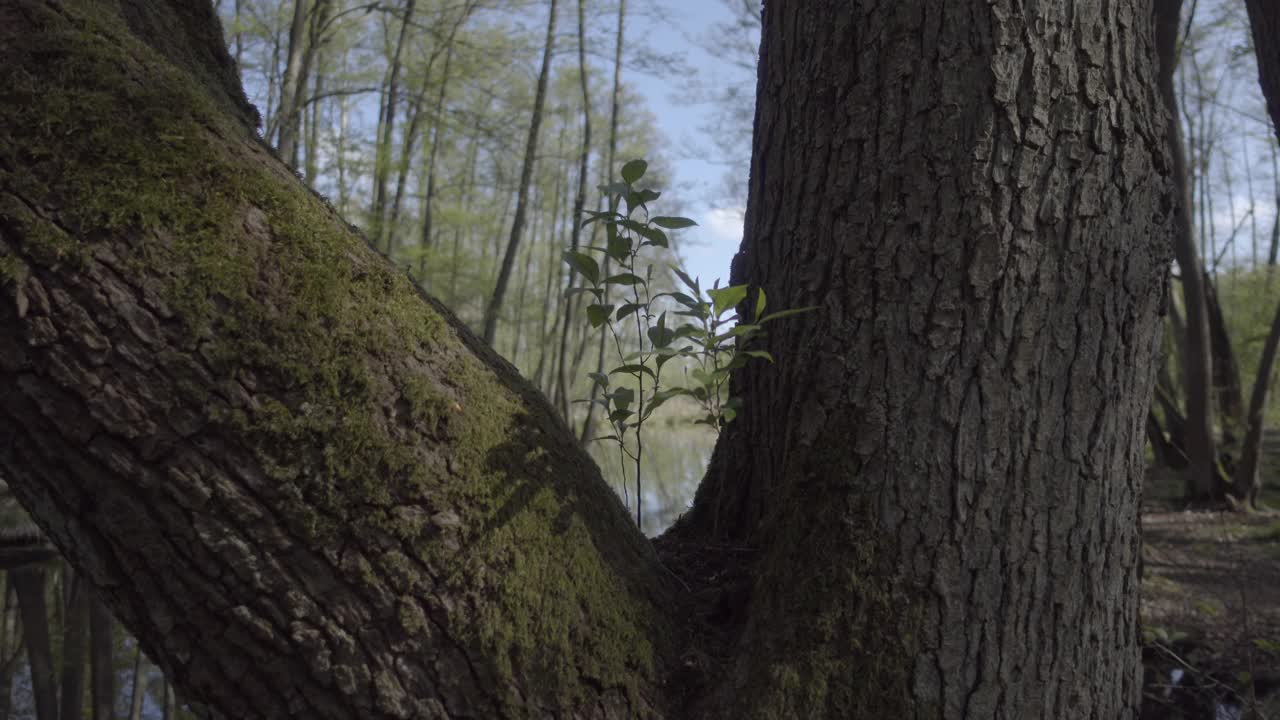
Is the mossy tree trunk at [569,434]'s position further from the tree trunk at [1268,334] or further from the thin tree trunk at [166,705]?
the thin tree trunk at [166,705]

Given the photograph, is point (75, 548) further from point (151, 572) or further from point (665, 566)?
point (665, 566)

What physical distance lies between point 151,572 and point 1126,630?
4.51 ft

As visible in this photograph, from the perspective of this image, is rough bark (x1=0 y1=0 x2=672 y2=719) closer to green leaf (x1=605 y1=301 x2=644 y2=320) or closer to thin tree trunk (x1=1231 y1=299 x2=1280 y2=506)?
green leaf (x1=605 y1=301 x2=644 y2=320)

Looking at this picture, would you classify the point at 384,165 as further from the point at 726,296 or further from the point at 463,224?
the point at 726,296

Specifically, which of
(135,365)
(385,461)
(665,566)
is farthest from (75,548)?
(665,566)

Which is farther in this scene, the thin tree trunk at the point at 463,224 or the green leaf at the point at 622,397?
the thin tree trunk at the point at 463,224

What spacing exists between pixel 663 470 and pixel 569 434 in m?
18.1

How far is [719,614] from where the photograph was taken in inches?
50.4

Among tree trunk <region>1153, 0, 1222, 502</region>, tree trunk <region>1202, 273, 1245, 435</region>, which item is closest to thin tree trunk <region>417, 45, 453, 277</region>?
tree trunk <region>1153, 0, 1222, 502</region>

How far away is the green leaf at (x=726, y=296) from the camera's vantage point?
1.20 m

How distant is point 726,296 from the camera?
1.21 m

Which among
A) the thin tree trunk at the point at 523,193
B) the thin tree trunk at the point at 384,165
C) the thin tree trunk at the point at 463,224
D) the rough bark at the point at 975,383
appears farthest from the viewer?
the thin tree trunk at the point at 463,224

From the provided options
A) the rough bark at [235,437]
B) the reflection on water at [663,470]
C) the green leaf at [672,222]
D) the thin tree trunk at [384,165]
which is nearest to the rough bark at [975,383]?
the green leaf at [672,222]

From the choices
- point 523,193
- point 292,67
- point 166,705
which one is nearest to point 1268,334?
point 523,193
